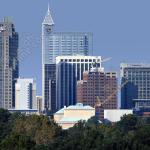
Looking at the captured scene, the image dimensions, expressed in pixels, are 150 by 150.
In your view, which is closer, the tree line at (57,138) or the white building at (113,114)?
the tree line at (57,138)

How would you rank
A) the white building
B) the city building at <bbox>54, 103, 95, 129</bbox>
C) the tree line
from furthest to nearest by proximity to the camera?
the white building
the city building at <bbox>54, 103, 95, 129</bbox>
the tree line

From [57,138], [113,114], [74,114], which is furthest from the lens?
[113,114]

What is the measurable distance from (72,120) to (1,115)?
1282 inches

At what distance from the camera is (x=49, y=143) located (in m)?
90.0

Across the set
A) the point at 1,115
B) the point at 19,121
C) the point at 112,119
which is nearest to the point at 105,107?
the point at 112,119

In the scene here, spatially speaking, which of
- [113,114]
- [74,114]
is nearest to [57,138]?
[74,114]

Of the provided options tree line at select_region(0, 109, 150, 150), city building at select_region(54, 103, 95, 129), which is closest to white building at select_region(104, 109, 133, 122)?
city building at select_region(54, 103, 95, 129)

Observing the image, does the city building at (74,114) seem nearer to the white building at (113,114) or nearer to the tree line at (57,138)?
the white building at (113,114)

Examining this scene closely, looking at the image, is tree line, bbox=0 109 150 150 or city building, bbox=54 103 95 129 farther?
city building, bbox=54 103 95 129

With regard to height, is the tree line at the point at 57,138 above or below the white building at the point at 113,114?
below

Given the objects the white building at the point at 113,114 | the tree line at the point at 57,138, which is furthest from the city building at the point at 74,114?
the tree line at the point at 57,138

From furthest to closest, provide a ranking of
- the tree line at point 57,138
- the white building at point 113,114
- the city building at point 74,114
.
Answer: the white building at point 113,114
the city building at point 74,114
the tree line at point 57,138

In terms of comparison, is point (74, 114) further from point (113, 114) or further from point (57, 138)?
point (57, 138)

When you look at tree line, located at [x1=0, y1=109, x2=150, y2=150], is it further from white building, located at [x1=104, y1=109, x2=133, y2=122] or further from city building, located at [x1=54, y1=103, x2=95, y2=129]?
white building, located at [x1=104, y1=109, x2=133, y2=122]
